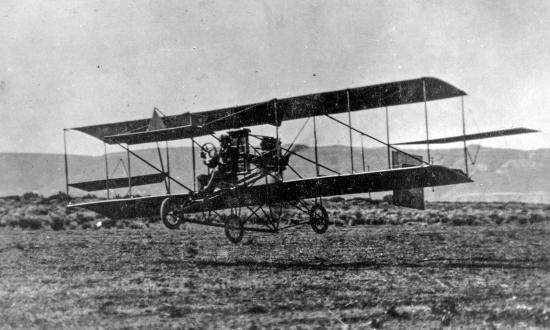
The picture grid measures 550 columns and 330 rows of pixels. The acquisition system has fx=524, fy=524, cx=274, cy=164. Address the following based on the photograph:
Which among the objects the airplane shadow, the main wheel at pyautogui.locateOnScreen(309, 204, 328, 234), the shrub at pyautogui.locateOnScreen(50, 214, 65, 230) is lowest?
the airplane shadow

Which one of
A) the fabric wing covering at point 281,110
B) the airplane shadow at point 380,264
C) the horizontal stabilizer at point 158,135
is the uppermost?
the fabric wing covering at point 281,110

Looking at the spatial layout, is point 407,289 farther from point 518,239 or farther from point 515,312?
point 518,239

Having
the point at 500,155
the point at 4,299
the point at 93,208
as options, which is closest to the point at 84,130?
the point at 93,208

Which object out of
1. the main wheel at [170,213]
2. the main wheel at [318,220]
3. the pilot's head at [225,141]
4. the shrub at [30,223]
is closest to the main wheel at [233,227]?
the main wheel at [170,213]

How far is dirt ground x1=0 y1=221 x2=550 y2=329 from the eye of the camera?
21.1 feet

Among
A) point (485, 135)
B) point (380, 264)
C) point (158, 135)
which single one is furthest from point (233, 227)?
point (485, 135)

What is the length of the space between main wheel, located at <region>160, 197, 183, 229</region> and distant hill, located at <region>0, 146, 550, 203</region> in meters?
97.3

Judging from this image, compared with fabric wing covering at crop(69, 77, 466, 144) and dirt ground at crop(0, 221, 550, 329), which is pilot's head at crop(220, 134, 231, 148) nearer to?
fabric wing covering at crop(69, 77, 466, 144)

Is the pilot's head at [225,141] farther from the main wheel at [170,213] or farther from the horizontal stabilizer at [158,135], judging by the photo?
the main wheel at [170,213]

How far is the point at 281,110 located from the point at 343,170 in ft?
358

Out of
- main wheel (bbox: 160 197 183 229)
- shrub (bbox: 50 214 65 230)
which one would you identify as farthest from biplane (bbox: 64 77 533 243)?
shrub (bbox: 50 214 65 230)

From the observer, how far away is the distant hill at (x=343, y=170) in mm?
115812

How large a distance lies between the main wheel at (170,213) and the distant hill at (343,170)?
97253 mm

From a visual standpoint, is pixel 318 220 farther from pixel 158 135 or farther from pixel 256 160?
pixel 158 135
